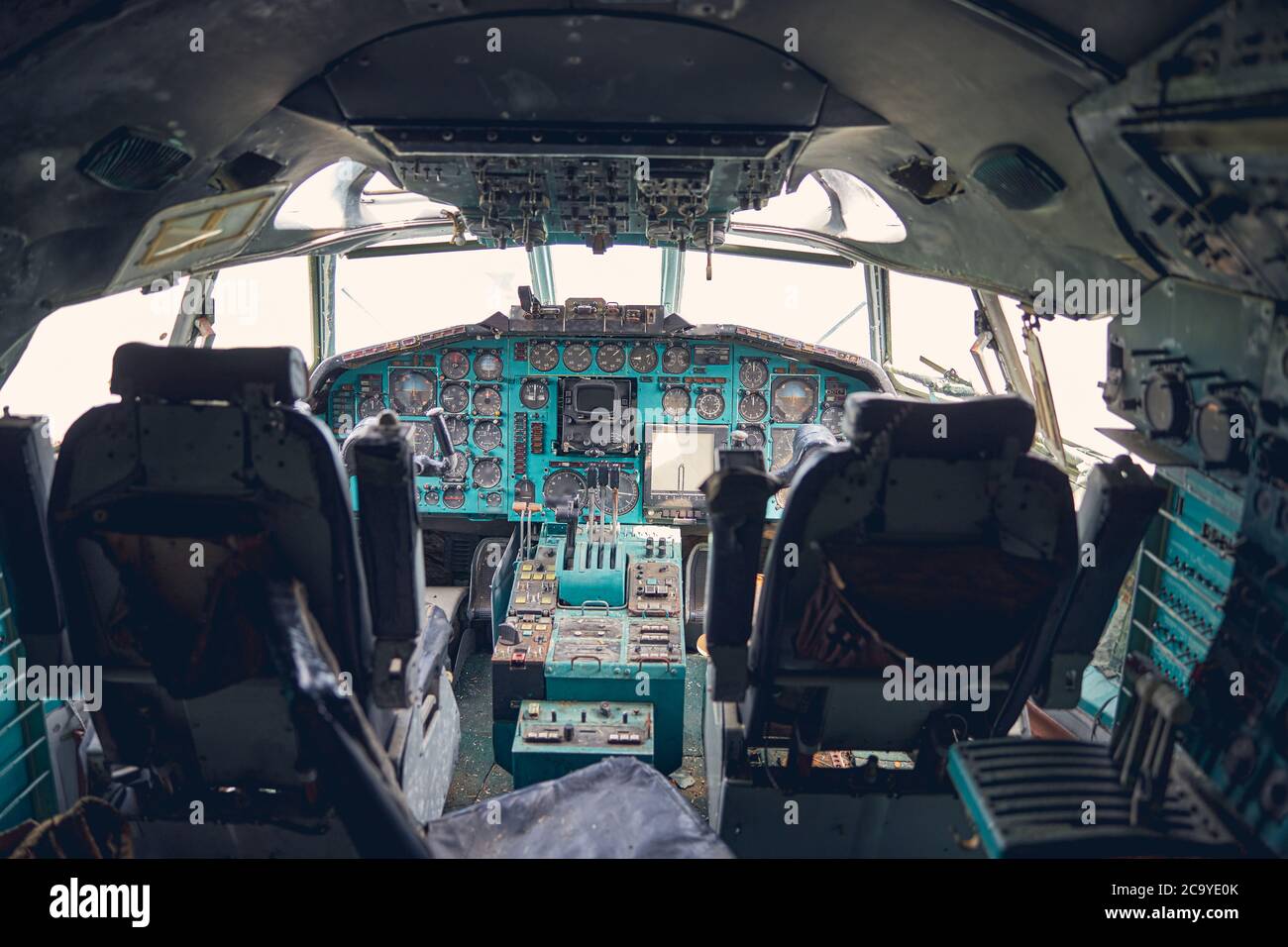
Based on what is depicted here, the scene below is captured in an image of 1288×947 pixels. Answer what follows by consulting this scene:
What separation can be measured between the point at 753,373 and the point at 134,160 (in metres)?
3.73

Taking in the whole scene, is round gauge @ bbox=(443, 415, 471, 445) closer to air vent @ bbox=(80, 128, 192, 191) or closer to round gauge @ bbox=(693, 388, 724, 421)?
round gauge @ bbox=(693, 388, 724, 421)

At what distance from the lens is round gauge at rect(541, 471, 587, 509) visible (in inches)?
206

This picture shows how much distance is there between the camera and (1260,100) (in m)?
1.38

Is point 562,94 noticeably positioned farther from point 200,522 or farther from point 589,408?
point 589,408

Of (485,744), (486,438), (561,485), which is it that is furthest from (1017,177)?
(486,438)

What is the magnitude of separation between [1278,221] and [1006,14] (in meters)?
0.64

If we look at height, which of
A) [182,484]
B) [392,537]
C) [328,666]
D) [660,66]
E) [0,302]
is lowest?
[328,666]

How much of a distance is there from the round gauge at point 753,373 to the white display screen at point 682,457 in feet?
1.11

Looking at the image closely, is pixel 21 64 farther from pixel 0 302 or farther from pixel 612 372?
pixel 612 372

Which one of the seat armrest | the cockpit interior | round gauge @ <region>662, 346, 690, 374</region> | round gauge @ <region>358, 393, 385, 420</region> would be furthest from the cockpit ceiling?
round gauge @ <region>358, 393, 385, 420</region>

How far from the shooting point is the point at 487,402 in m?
5.32

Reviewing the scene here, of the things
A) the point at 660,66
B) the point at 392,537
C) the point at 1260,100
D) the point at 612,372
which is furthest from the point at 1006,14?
the point at 612,372

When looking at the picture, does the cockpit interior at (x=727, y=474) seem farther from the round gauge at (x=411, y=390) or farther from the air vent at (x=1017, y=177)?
the round gauge at (x=411, y=390)

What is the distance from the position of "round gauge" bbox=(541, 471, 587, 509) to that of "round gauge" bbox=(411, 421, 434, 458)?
0.80 meters
